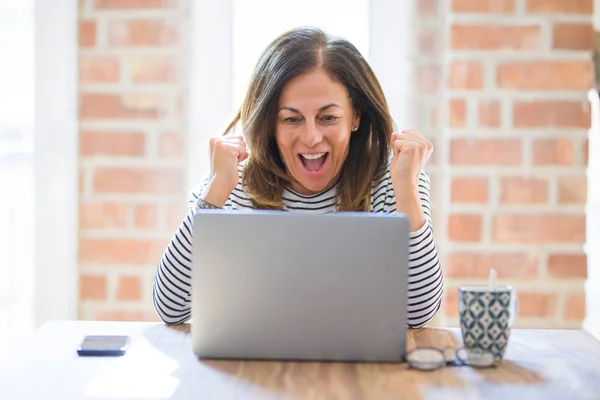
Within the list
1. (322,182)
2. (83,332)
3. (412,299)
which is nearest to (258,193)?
(322,182)

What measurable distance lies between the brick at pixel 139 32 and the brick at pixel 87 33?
0.14ft

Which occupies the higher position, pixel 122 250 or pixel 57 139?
pixel 57 139

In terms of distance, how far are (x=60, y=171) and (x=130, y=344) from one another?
1036 mm

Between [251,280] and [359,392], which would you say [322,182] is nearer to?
[251,280]

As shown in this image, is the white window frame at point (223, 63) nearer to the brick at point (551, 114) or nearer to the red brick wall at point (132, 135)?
the red brick wall at point (132, 135)

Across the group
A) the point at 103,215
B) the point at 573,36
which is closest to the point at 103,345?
the point at 103,215

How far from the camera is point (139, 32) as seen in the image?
7.18ft

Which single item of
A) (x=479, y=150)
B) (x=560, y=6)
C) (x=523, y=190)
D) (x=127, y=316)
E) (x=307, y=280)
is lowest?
(x=127, y=316)

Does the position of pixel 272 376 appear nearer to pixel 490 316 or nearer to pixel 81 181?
pixel 490 316

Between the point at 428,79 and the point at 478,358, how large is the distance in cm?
119

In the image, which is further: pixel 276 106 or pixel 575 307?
pixel 575 307

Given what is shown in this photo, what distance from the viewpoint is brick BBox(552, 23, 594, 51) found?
2094 millimetres

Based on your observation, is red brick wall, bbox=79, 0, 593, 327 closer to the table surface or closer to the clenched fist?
the clenched fist

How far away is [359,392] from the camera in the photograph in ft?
3.43
